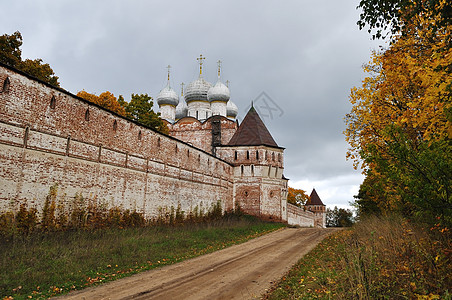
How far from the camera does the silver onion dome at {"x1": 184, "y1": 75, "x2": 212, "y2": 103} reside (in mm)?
40656

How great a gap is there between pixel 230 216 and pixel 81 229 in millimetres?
15648

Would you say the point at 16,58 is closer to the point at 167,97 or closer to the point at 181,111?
the point at 167,97

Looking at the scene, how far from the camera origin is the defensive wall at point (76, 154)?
1057cm

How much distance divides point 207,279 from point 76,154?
8.34 metres

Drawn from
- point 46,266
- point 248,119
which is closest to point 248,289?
point 46,266

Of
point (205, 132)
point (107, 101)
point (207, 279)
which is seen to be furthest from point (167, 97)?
point (207, 279)

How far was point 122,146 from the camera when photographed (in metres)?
15.5

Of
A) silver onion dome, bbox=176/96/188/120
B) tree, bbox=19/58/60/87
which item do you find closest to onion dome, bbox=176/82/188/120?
silver onion dome, bbox=176/96/188/120

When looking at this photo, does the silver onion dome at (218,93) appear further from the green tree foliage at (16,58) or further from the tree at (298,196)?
the tree at (298,196)

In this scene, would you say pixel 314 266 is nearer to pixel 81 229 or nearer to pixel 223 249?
pixel 223 249

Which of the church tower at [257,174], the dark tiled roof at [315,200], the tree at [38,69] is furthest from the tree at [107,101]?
the dark tiled roof at [315,200]

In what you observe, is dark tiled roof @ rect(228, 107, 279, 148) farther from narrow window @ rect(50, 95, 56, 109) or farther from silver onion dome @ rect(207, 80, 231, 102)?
narrow window @ rect(50, 95, 56, 109)

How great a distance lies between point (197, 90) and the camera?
40.7 meters

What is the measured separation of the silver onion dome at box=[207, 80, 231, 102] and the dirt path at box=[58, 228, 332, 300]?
2857cm
